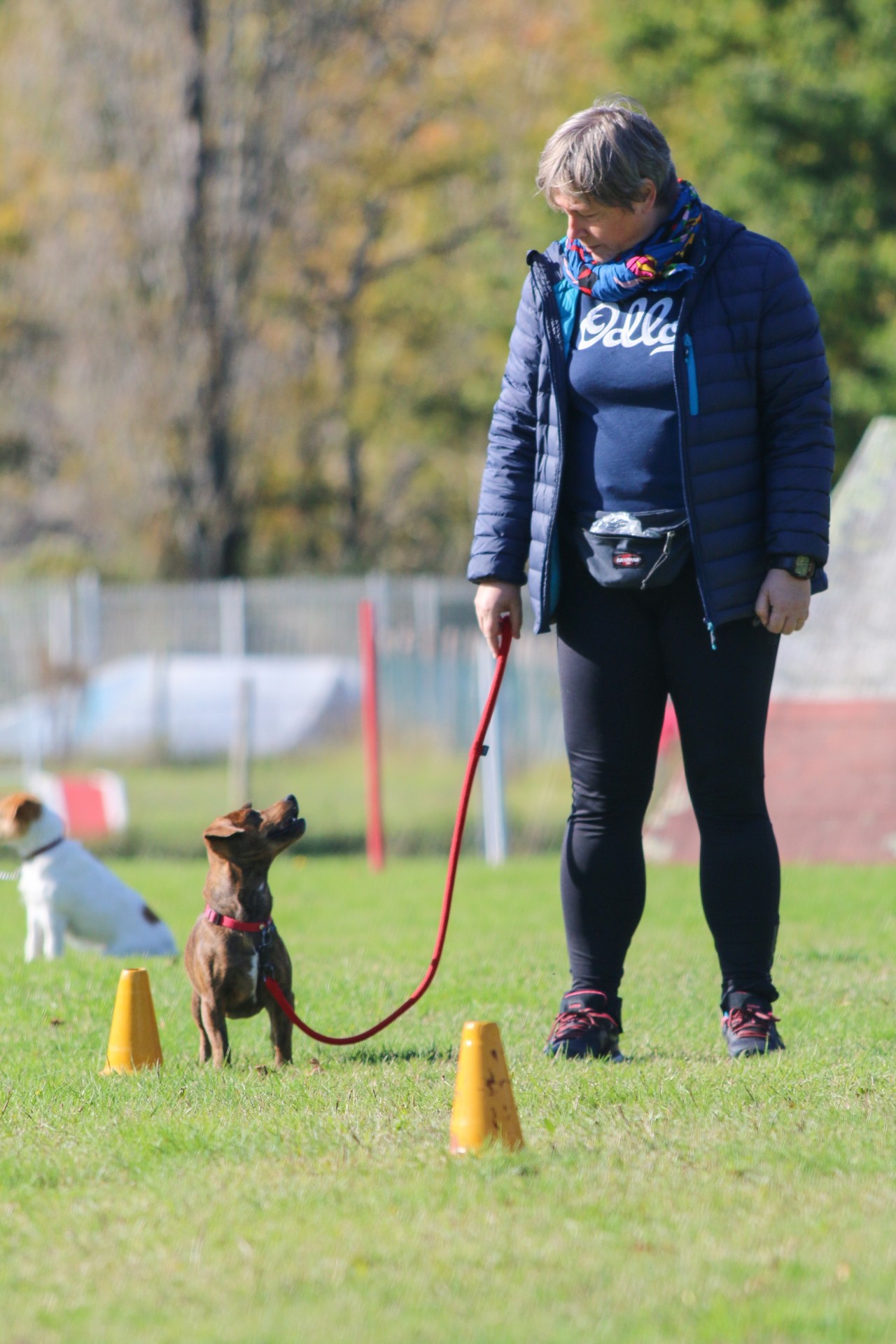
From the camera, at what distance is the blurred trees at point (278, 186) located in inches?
797

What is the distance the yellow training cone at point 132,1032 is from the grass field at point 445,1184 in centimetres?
10

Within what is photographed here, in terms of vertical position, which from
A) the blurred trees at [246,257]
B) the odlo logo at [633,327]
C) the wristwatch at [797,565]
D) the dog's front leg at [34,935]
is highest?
the blurred trees at [246,257]

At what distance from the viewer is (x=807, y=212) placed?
2066 centimetres

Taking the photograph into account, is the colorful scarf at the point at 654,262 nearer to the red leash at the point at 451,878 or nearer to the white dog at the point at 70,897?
the red leash at the point at 451,878

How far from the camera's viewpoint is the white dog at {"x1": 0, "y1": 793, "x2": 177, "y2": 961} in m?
6.43

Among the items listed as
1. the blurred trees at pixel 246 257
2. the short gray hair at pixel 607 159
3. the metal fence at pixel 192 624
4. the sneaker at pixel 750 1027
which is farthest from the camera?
the blurred trees at pixel 246 257

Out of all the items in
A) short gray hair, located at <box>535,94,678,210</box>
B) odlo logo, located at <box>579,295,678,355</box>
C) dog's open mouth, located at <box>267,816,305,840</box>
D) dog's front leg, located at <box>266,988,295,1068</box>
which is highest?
short gray hair, located at <box>535,94,678,210</box>

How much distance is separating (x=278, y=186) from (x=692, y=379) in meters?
18.9

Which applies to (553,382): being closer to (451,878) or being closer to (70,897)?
(451,878)

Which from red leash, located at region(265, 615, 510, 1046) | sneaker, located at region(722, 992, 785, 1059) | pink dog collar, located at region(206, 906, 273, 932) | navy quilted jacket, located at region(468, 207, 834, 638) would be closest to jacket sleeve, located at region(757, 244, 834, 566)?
navy quilted jacket, located at region(468, 207, 834, 638)

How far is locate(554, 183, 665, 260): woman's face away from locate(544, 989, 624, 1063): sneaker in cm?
185

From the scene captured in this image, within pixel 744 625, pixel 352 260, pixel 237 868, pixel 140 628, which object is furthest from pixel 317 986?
pixel 352 260

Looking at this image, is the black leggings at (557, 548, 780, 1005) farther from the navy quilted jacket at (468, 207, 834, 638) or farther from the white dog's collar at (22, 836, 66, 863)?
the white dog's collar at (22, 836, 66, 863)

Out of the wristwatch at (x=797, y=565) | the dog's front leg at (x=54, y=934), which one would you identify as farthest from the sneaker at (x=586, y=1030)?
the dog's front leg at (x=54, y=934)
